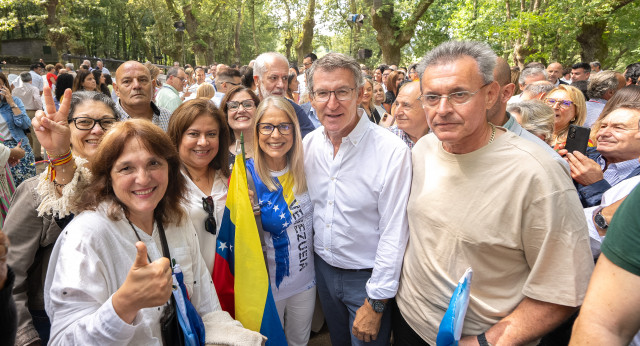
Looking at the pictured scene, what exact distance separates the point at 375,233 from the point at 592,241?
1.28 metres

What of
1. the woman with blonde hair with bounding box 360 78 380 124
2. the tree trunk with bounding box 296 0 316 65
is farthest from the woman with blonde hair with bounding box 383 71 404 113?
the tree trunk with bounding box 296 0 316 65

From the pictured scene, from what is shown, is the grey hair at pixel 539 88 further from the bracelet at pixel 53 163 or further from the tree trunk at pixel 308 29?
the tree trunk at pixel 308 29

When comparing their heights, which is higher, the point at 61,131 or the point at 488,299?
the point at 61,131

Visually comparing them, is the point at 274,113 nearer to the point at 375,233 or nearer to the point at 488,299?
the point at 375,233

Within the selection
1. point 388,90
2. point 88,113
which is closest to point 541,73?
point 388,90

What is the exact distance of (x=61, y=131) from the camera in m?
1.86

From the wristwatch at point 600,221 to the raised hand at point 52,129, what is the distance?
301 cm

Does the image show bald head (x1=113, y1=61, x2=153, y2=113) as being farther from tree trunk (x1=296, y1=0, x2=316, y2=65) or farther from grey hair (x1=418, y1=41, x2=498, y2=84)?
tree trunk (x1=296, y1=0, x2=316, y2=65)

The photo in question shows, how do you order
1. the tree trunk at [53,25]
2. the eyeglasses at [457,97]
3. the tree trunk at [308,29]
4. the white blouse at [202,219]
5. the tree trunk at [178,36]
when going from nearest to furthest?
1. the eyeglasses at [457,97]
2. the white blouse at [202,219]
3. the tree trunk at [308,29]
4. the tree trunk at [178,36]
5. the tree trunk at [53,25]

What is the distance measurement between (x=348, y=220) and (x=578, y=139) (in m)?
1.82

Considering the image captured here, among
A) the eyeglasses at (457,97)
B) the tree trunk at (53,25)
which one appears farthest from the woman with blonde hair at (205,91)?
the tree trunk at (53,25)

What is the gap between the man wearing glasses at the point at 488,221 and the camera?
1469mm

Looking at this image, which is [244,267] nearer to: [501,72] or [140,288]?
[140,288]

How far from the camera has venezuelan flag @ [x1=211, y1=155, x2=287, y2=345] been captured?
7.51ft
